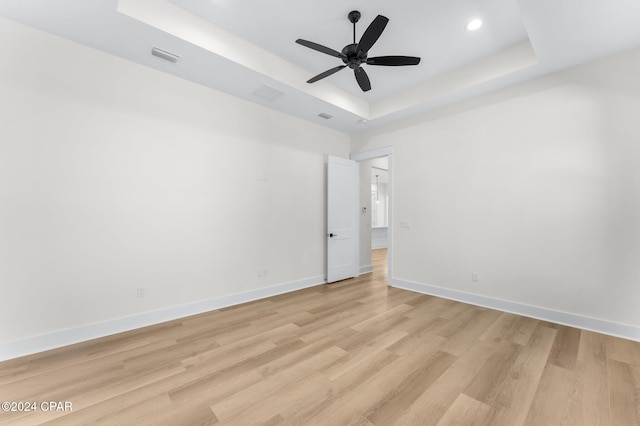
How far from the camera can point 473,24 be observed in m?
2.84

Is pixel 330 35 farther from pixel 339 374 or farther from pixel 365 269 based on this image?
pixel 365 269

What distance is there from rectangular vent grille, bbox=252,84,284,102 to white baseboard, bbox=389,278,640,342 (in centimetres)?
378

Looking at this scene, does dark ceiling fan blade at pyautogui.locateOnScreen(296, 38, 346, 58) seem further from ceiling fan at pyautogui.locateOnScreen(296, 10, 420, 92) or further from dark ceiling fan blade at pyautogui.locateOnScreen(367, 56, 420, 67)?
dark ceiling fan blade at pyautogui.locateOnScreen(367, 56, 420, 67)

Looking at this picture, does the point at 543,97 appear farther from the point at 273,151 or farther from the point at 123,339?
the point at 123,339

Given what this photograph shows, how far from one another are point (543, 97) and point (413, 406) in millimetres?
3870

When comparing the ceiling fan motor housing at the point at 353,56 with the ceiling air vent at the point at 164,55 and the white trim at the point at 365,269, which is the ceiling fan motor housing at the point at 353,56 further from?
the white trim at the point at 365,269

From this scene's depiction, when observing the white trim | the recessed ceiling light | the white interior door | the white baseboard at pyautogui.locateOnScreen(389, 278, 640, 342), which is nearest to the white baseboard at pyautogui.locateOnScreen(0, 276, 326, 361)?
the white interior door

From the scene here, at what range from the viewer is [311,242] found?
4.87 meters

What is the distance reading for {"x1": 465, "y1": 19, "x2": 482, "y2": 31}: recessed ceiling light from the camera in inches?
110

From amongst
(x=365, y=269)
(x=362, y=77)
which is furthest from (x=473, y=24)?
(x=365, y=269)

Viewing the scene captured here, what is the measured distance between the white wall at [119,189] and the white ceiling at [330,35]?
31 cm

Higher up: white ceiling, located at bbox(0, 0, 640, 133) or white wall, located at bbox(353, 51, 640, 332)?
white ceiling, located at bbox(0, 0, 640, 133)

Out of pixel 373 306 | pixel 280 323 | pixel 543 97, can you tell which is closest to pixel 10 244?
pixel 280 323

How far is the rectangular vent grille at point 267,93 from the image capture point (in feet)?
11.9
